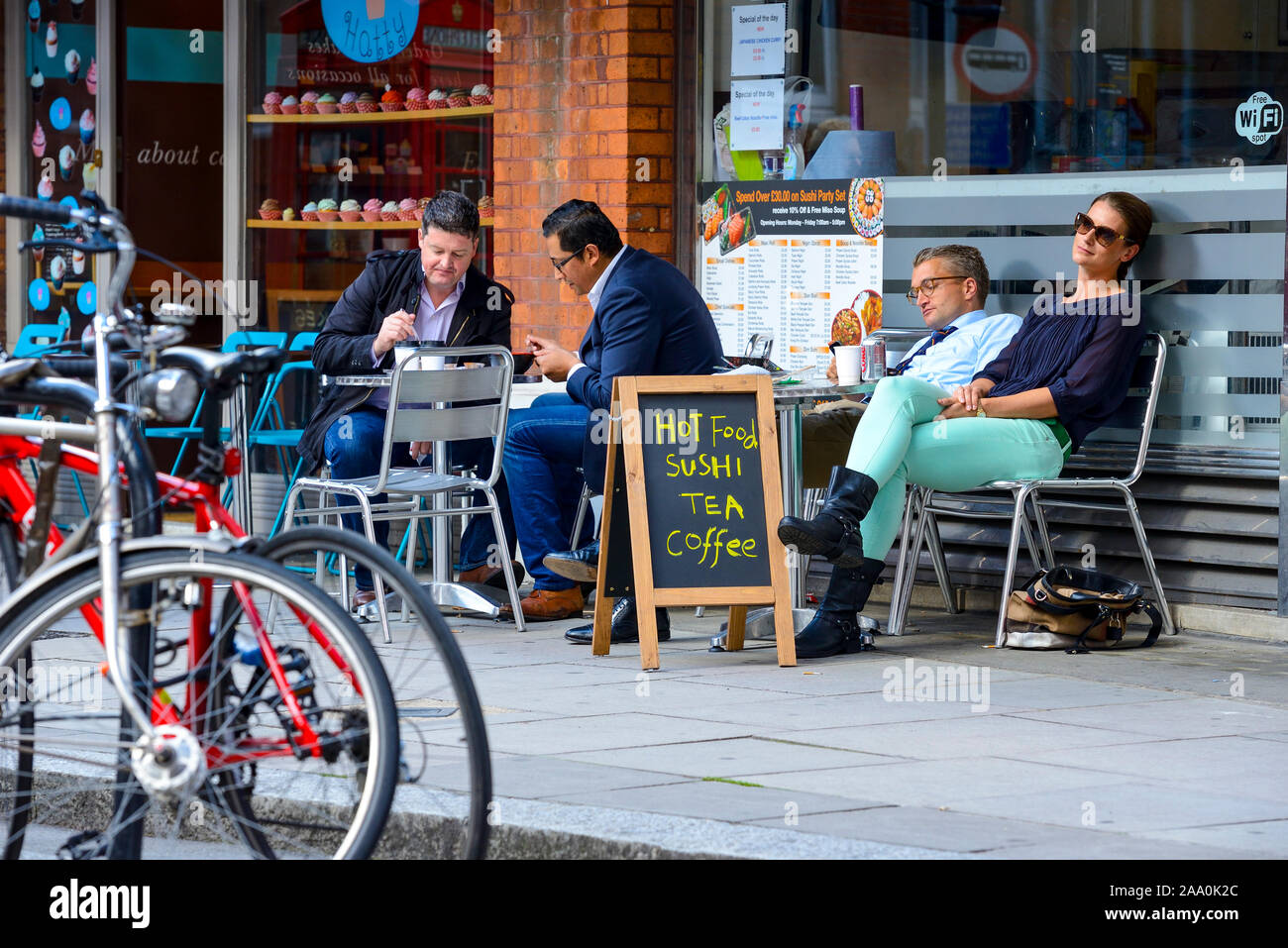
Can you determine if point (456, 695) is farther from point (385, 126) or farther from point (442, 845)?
point (385, 126)

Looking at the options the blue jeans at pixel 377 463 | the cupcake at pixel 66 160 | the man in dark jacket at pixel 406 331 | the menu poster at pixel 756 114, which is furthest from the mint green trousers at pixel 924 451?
the cupcake at pixel 66 160

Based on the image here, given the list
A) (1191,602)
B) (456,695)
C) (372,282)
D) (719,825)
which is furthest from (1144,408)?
(456,695)

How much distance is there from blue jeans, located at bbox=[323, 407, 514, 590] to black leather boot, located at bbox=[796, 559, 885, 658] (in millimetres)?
1425

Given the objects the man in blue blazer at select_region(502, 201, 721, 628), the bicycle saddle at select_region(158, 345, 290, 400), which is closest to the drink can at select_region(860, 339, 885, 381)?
the man in blue blazer at select_region(502, 201, 721, 628)

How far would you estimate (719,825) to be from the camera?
4.00 m

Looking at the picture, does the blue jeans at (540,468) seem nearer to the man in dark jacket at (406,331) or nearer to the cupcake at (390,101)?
the man in dark jacket at (406,331)

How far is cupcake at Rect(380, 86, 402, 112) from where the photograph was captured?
9.62 m

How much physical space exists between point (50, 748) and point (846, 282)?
16.1 ft

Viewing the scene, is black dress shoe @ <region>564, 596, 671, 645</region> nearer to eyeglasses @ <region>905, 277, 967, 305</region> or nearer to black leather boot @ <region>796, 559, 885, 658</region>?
black leather boot @ <region>796, 559, 885, 658</region>

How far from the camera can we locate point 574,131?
857 centimetres

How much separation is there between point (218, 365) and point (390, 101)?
20.4ft

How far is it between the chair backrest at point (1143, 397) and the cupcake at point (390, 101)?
4.00m

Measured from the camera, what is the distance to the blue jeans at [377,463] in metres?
7.39

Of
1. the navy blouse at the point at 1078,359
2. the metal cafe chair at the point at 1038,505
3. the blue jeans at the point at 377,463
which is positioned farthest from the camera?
the blue jeans at the point at 377,463
